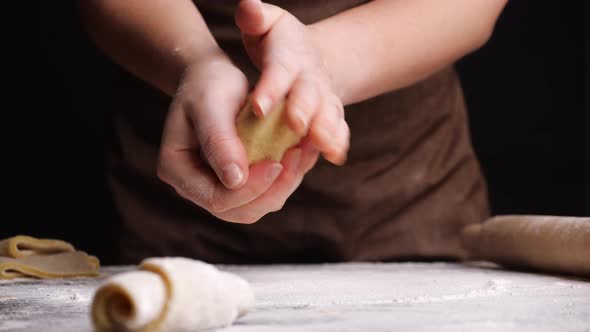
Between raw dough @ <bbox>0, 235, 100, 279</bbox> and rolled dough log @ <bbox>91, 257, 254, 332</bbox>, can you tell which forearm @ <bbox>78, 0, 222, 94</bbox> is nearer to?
raw dough @ <bbox>0, 235, 100, 279</bbox>

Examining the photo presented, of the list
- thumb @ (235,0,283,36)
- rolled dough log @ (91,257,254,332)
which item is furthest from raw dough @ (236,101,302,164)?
rolled dough log @ (91,257,254,332)

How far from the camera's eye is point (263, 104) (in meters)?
0.96

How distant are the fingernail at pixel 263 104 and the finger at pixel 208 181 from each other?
8cm

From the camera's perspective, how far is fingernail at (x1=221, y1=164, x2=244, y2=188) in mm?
951

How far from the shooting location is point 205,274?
77cm

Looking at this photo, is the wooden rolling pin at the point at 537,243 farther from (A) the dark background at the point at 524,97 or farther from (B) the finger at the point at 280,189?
(A) the dark background at the point at 524,97

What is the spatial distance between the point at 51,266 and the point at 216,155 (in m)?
0.48

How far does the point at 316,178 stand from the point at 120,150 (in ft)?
1.42

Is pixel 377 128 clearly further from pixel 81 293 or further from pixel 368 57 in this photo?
pixel 81 293

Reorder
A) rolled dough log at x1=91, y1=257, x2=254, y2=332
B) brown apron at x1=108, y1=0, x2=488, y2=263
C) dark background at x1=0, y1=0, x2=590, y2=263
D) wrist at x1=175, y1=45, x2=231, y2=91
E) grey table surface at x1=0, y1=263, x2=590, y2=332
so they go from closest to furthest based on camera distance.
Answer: rolled dough log at x1=91, y1=257, x2=254, y2=332
grey table surface at x1=0, y1=263, x2=590, y2=332
wrist at x1=175, y1=45, x2=231, y2=91
brown apron at x1=108, y1=0, x2=488, y2=263
dark background at x1=0, y1=0, x2=590, y2=263

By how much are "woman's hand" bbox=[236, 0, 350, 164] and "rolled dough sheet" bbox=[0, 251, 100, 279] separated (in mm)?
488

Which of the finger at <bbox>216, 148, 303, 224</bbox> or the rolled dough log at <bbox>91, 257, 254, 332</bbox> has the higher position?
the rolled dough log at <bbox>91, 257, 254, 332</bbox>

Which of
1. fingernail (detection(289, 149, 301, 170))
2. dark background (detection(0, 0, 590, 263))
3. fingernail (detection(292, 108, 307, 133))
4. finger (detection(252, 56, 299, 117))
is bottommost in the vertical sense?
dark background (detection(0, 0, 590, 263))

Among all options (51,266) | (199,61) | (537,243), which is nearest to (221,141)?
(199,61)
